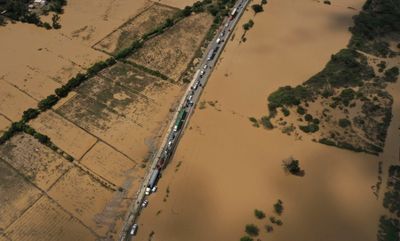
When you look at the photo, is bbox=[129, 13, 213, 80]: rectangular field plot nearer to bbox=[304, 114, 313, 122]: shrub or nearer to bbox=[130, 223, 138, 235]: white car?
bbox=[304, 114, 313, 122]: shrub

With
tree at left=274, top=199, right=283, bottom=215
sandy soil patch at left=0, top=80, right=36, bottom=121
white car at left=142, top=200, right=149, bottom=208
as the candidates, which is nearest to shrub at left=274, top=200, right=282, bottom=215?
tree at left=274, top=199, right=283, bottom=215

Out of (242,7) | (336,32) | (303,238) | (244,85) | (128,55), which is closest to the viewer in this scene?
(303,238)

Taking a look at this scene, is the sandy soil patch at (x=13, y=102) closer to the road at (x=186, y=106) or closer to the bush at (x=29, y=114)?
the bush at (x=29, y=114)

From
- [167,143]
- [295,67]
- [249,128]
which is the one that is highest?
[295,67]

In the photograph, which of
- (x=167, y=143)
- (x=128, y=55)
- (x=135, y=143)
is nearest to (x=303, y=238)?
(x=167, y=143)

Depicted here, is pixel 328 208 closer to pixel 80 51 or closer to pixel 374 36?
pixel 374 36

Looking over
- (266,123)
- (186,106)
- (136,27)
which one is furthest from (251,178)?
(136,27)

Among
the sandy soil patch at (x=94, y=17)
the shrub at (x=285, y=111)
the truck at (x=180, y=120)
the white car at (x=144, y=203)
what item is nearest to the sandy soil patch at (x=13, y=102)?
the sandy soil patch at (x=94, y=17)
